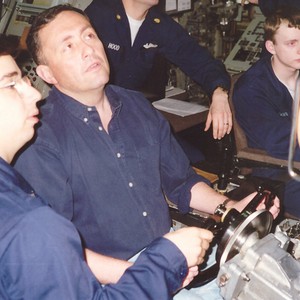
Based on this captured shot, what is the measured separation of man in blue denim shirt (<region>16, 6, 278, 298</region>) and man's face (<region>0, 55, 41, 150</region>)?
336 millimetres

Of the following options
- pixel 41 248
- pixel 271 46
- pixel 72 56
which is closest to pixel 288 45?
pixel 271 46

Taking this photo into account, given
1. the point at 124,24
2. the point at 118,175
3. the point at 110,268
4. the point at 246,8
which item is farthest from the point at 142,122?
the point at 246,8

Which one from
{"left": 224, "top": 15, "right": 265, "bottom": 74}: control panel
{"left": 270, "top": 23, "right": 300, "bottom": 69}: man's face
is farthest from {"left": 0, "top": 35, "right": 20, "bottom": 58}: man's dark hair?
{"left": 224, "top": 15, "right": 265, "bottom": 74}: control panel

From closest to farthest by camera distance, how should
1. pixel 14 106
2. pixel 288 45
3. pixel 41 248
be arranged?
pixel 41 248 < pixel 14 106 < pixel 288 45

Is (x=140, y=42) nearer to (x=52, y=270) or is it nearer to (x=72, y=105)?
(x=72, y=105)

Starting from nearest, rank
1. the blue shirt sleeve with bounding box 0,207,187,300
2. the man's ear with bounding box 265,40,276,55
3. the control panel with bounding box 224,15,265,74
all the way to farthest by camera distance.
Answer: the blue shirt sleeve with bounding box 0,207,187,300 → the man's ear with bounding box 265,40,276,55 → the control panel with bounding box 224,15,265,74

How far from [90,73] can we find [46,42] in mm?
239

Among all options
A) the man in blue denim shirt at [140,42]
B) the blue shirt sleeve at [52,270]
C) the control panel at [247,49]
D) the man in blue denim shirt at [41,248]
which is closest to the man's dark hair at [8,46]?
the man in blue denim shirt at [41,248]

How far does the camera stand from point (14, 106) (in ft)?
3.76

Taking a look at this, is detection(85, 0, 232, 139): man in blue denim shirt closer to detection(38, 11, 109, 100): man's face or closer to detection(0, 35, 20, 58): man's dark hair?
detection(38, 11, 109, 100): man's face

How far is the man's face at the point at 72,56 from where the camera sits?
1.62 m

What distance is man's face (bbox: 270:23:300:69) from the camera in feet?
8.19

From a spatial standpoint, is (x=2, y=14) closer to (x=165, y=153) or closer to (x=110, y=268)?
(x=165, y=153)

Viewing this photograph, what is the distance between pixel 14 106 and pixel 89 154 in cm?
52
